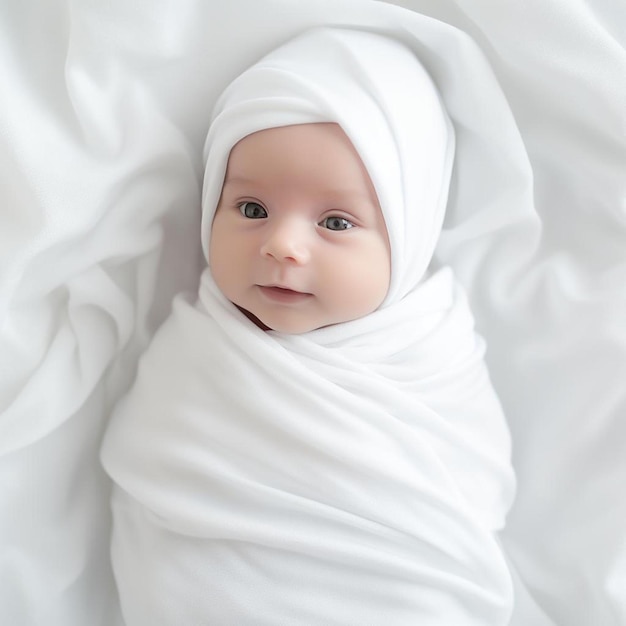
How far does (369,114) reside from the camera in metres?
0.93

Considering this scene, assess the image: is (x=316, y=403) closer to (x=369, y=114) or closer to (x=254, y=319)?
(x=254, y=319)

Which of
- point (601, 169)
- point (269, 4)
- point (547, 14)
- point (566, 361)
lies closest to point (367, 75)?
point (269, 4)

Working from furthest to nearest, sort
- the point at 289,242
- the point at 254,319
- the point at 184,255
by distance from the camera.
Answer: the point at 184,255
the point at 254,319
the point at 289,242

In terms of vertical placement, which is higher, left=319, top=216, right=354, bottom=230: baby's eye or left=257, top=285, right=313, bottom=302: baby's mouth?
left=319, top=216, right=354, bottom=230: baby's eye

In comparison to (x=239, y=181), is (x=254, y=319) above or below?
below

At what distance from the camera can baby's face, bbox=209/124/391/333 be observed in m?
0.92

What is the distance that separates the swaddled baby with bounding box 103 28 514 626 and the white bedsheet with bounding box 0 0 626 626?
0.11 m

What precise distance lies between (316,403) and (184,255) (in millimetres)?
388

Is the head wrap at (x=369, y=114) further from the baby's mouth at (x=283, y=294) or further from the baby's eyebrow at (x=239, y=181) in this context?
the baby's mouth at (x=283, y=294)

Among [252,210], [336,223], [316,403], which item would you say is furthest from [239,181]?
[316,403]

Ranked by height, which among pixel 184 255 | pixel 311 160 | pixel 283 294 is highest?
pixel 311 160

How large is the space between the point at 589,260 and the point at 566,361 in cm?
17

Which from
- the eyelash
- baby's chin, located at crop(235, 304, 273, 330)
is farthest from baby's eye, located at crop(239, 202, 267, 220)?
baby's chin, located at crop(235, 304, 273, 330)

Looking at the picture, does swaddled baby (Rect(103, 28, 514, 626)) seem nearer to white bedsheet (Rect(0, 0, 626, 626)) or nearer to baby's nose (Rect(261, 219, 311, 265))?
baby's nose (Rect(261, 219, 311, 265))
